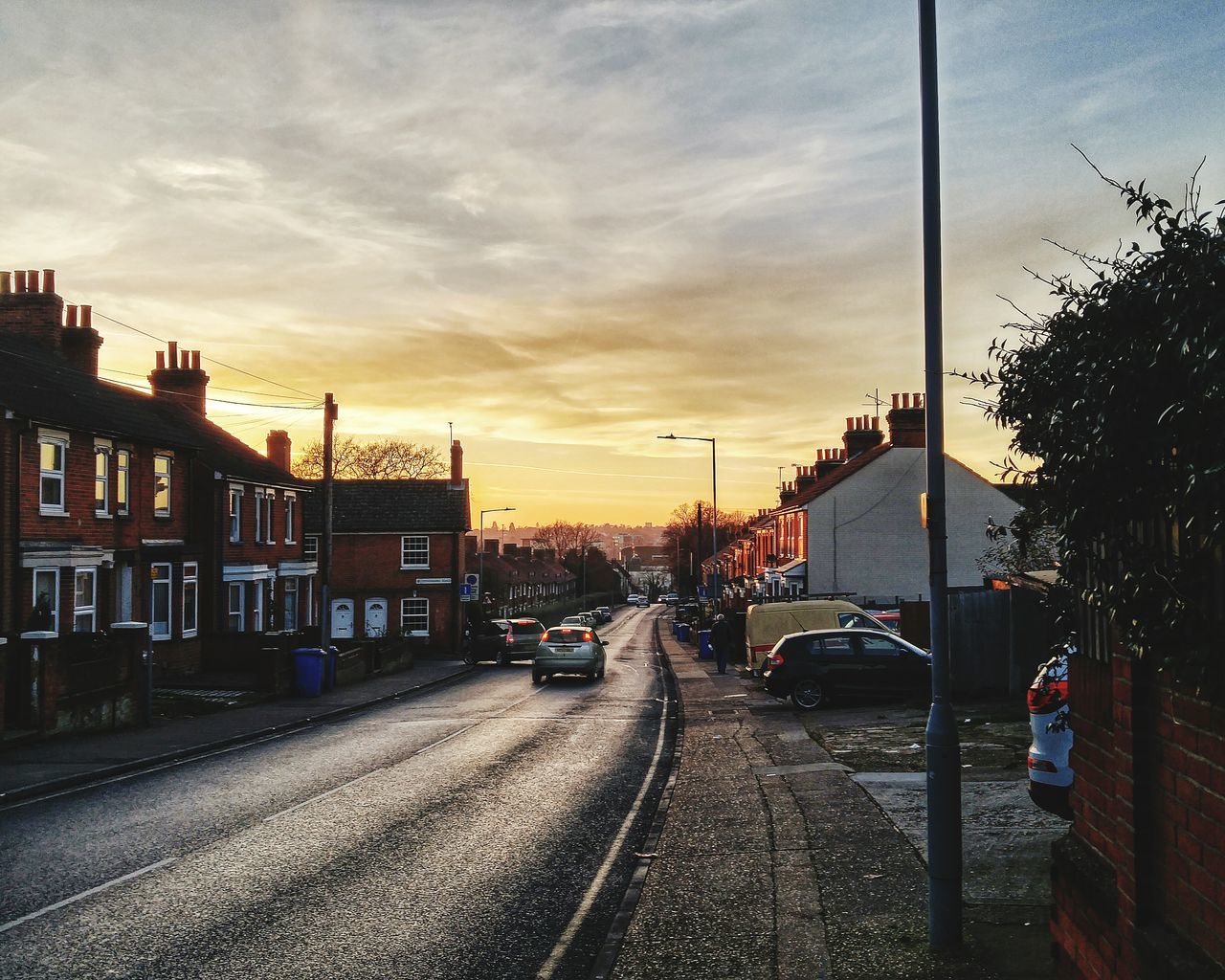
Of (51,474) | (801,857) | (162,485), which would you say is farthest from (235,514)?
(801,857)

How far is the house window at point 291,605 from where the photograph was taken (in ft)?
147

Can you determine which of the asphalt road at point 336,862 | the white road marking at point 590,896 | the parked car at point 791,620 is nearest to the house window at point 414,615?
the parked car at point 791,620

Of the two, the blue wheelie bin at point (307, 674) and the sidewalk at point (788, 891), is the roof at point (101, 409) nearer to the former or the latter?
the blue wheelie bin at point (307, 674)

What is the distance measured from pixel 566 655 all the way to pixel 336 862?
2156cm

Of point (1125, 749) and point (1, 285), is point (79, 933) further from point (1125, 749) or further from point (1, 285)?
point (1, 285)

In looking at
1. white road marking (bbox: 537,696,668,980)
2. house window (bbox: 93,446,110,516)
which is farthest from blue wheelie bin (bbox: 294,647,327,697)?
white road marking (bbox: 537,696,668,980)

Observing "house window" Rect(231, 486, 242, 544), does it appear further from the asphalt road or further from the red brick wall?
the red brick wall

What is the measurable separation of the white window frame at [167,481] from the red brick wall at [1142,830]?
31282mm

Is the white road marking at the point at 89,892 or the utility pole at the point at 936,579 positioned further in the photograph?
the white road marking at the point at 89,892

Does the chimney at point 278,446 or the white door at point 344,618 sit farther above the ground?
the chimney at point 278,446

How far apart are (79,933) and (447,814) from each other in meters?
4.95

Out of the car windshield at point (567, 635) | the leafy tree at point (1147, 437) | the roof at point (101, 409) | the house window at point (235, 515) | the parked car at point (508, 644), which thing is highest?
the roof at point (101, 409)

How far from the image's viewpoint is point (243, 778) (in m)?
15.2

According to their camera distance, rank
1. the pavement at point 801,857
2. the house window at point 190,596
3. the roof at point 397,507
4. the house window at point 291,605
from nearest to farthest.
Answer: the pavement at point 801,857
the house window at point 190,596
the house window at point 291,605
the roof at point 397,507
